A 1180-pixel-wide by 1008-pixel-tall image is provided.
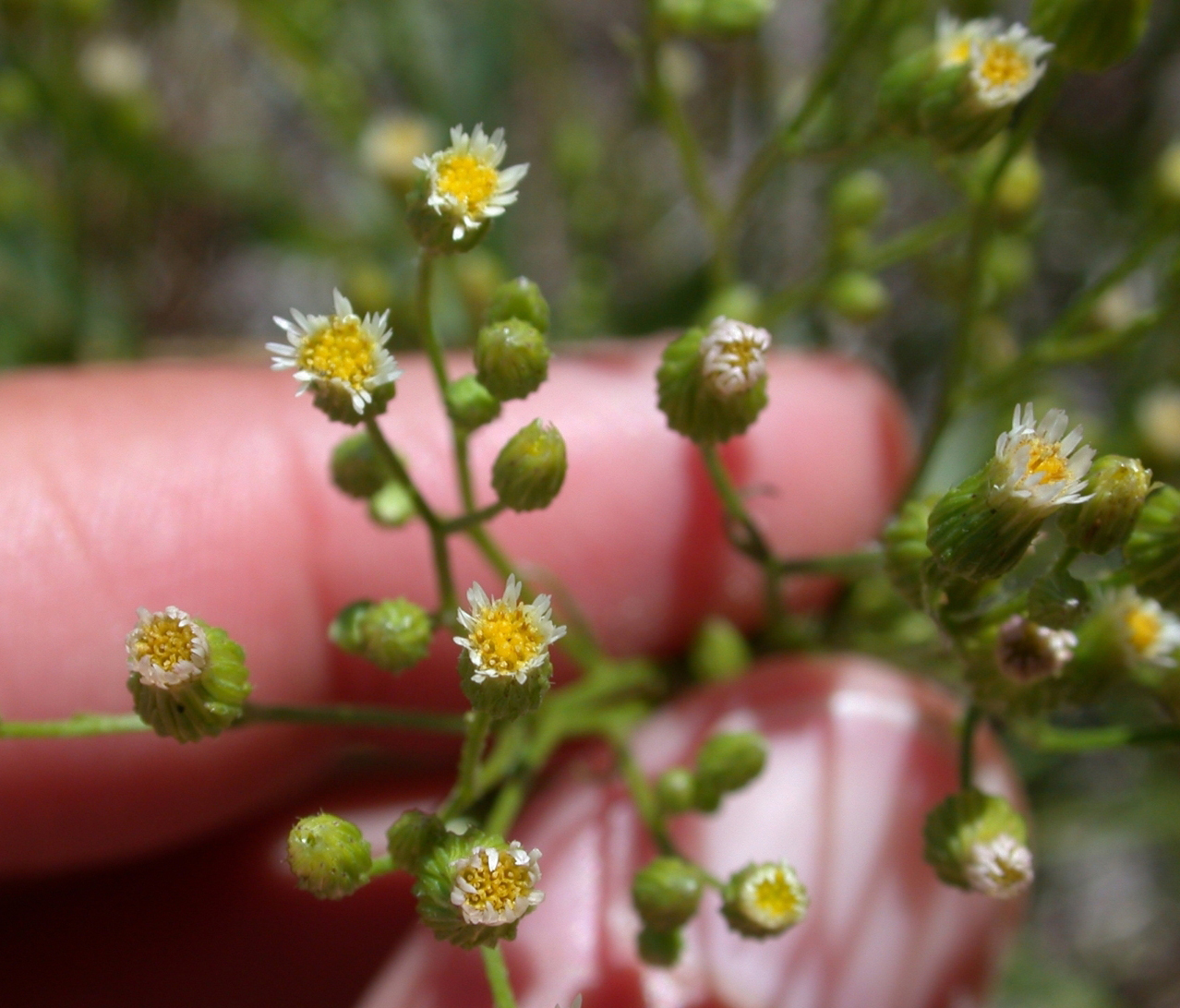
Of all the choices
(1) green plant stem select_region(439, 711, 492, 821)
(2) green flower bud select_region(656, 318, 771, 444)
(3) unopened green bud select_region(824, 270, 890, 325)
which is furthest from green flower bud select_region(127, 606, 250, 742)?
(3) unopened green bud select_region(824, 270, 890, 325)

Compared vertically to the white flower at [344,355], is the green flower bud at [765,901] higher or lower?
lower

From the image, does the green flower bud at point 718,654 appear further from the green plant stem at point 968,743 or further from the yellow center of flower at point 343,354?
the yellow center of flower at point 343,354

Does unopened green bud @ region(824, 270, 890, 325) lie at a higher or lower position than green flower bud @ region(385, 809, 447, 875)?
higher

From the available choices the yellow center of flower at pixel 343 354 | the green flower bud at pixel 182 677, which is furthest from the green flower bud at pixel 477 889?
the yellow center of flower at pixel 343 354

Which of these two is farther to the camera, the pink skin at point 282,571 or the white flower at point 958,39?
the pink skin at point 282,571

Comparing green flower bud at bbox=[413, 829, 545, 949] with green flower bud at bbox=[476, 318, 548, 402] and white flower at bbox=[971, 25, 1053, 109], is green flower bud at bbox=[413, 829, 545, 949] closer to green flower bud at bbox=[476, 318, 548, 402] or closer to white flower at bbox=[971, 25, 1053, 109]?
green flower bud at bbox=[476, 318, 548, 402]

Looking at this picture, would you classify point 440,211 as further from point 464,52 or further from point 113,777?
point 464,52
